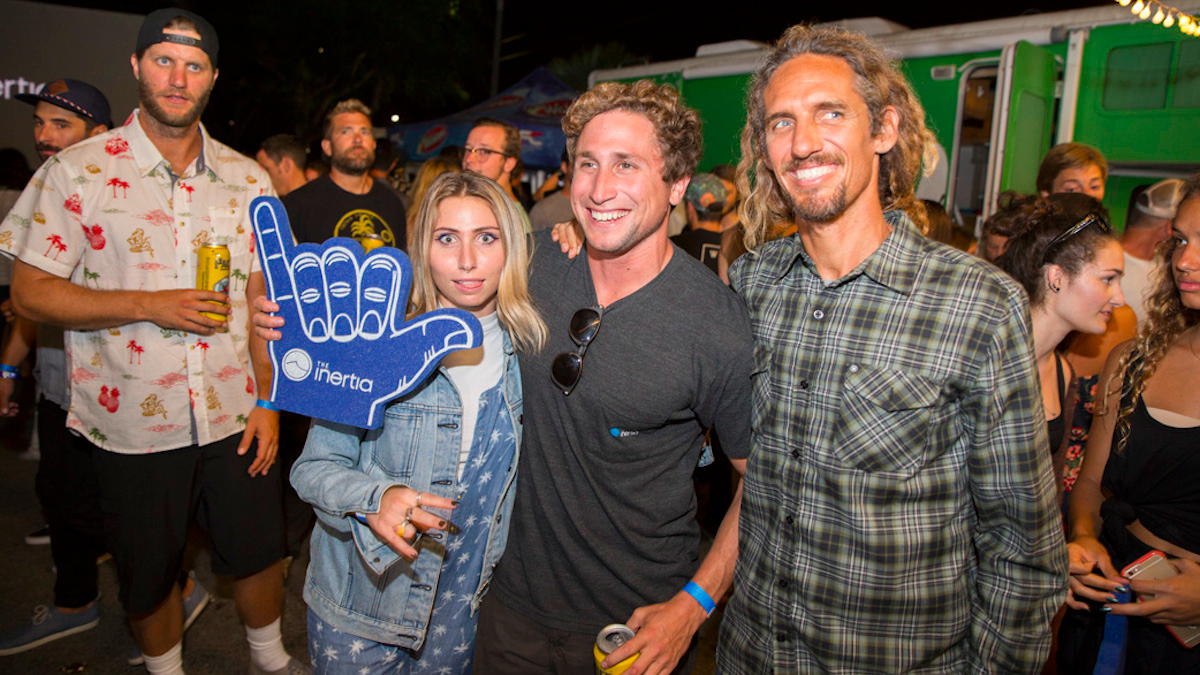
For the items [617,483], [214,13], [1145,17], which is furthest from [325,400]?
[214,13]

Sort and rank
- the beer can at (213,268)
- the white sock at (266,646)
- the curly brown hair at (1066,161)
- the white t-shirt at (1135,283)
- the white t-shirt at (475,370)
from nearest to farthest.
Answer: the white t-shirt at (475,370) < the beer can at (213,268) < the white sock at (266,646) < the white t-shirt at (1135,283) < the curly brown hair at (1066,161)

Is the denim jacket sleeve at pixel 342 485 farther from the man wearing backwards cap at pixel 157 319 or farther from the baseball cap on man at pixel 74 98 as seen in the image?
the baseball cap on man at pixel 74 98

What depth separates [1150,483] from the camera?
218 cm

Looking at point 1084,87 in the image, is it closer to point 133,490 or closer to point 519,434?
point 519,434

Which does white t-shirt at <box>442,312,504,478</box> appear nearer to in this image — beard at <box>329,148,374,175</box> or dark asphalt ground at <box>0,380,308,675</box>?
dark asphalt ground at <box>0,380,308,675</box>

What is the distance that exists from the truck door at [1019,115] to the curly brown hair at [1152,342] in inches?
135

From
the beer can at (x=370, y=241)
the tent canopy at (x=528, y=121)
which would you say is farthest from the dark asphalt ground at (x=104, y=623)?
the tent canopy at (x=528, y=121)

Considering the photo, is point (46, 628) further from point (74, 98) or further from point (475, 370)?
point (475, 370)

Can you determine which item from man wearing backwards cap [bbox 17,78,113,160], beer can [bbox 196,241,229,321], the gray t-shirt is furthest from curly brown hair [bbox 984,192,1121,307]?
man wearing backwards cap [bbox 17,78,113,160]

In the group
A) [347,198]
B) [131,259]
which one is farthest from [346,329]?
[347,198]

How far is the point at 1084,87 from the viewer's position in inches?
222

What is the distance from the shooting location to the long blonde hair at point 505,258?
83.8 inches

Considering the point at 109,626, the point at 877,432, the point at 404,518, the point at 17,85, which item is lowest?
the point at 109,626

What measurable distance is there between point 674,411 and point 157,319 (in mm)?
1938
